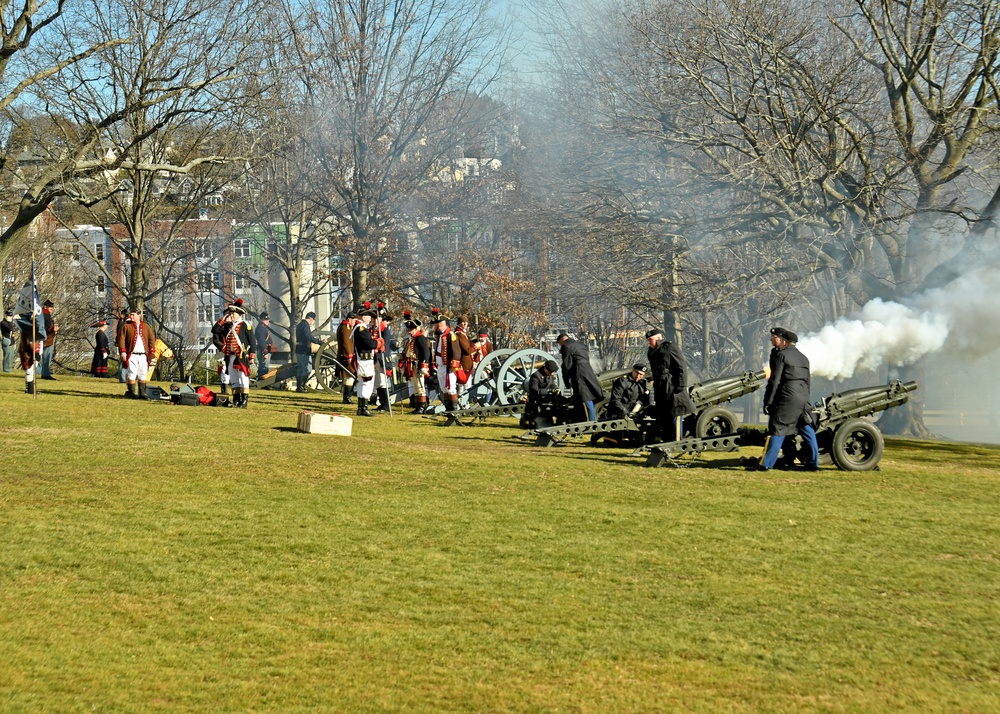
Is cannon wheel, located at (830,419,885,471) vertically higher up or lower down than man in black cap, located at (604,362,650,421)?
lower down

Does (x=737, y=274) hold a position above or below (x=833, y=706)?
above

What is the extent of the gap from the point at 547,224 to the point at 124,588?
1962 centimetres

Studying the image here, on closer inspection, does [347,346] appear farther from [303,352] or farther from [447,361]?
[303,352]

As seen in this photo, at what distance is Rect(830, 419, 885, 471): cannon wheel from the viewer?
41.1ft

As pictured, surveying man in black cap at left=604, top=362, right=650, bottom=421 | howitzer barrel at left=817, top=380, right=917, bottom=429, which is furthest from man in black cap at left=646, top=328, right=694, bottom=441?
howitzer barrel at left=817, top=380, right=917, bottom=429

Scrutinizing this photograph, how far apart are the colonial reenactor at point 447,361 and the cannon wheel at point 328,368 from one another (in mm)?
4297

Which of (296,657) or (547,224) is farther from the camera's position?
(547,224)

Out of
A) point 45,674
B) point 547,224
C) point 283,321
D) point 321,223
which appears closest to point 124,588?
point 45,674

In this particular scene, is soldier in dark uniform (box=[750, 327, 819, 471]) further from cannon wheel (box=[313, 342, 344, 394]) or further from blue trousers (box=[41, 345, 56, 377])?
blue trousers (box=[41, 345, 56, 377])

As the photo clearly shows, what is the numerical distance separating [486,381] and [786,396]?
774 cm

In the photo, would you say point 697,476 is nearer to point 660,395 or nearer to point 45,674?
point 660,395

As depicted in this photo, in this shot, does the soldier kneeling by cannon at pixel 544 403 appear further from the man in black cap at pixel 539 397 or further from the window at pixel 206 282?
the window at pixel 206 282

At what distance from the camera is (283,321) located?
56125 millimetres

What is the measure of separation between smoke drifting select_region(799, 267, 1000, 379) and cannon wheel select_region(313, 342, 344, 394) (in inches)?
418
